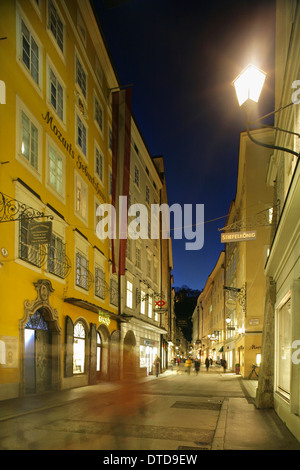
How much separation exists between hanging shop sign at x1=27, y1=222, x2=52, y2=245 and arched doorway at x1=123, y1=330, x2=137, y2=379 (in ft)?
57.4

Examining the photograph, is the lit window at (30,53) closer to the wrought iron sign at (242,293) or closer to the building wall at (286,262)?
the building wall at (286,262)

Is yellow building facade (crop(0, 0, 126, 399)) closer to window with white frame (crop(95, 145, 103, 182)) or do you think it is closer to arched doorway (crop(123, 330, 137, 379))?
window with white frame (crop(95, 145, 103, 182))

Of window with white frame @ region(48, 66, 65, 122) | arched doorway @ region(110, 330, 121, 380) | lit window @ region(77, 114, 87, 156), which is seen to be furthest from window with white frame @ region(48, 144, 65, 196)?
arched doorway @ region(110, 330, 121, 380)

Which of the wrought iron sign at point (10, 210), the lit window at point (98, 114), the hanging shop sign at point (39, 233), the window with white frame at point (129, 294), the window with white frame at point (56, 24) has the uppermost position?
the window with white frame at point (56, 24)

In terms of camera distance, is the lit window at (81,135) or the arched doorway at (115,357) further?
the arched doorway at (115,357)

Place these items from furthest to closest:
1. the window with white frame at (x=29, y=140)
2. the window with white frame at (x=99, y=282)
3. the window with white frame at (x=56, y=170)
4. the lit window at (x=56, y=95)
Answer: the window with white frame at (x=99, y=282), the lit window at (x=56, y=95), the window with white frame at (x=56, y=170), the window with white frame at (x=29, y=140)

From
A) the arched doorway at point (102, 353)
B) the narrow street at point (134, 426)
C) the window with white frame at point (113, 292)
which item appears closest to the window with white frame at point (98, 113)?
the window with white frame at point (113, 292)

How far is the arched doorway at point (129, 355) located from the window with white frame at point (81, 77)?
16.9m

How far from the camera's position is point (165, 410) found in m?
12.4

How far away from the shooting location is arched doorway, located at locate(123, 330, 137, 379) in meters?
28.5

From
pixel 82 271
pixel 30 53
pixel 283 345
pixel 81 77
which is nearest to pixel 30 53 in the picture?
pixel 30 53

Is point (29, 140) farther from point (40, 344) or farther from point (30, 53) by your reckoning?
point (40, 344)

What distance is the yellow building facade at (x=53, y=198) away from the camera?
13297mm
